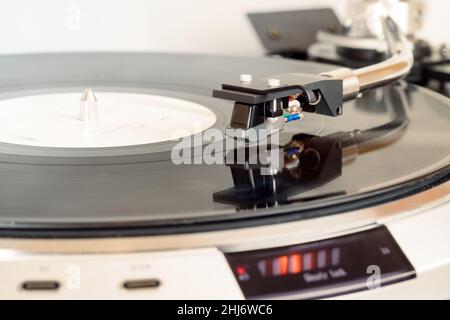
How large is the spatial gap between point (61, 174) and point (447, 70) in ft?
2.19

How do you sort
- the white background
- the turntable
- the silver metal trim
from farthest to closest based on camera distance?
the white background
the silver metal trim
the turntable

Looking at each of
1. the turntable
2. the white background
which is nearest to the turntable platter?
the turntable

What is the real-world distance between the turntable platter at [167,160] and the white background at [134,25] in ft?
0.62

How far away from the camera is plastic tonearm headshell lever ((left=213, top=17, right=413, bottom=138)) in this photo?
0.70 metres

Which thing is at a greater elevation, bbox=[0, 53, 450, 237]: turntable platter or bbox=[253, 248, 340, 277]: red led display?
bbox=[0, 53, 450, 237]: turntable platter

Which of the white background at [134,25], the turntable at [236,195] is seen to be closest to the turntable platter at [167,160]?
the turntable at [236,195]

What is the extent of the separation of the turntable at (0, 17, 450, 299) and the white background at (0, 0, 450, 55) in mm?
362

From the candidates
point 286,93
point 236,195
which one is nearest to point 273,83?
point 286,93

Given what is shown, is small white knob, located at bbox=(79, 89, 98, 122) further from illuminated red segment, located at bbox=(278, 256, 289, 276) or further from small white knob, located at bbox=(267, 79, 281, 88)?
illuminated red segment, located at bbox=(278, 256, 289, 276)

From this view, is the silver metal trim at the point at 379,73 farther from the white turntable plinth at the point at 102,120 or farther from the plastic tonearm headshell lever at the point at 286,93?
the white turntable plinth at the point at 102,120

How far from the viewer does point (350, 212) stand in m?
0.59

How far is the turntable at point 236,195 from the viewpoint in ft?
1.73

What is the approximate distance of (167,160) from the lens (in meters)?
0.69

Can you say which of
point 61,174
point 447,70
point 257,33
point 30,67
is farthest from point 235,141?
point 257,33
